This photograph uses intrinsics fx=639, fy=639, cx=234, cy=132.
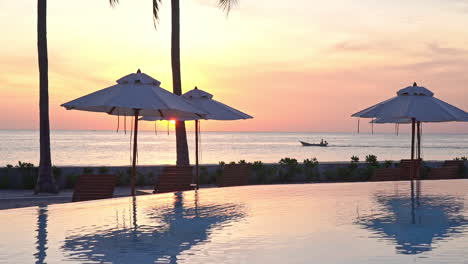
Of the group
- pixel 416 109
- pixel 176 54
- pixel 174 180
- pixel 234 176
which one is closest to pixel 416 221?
pixel 416 109

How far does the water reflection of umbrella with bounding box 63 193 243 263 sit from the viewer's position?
756 cm

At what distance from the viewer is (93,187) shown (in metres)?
13.1

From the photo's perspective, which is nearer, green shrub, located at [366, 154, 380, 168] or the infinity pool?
the infinity pool

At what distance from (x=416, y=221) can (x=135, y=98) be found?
5.85 metres

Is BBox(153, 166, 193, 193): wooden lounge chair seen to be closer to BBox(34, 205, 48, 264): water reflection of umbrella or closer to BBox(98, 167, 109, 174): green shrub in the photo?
BBox(34, 205, 48, 264): water reflection of umbrella

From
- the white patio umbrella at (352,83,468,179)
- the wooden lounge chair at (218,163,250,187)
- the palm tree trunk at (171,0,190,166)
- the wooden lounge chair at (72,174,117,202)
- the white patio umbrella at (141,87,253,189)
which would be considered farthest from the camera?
the palm tree trunk at (171,0,190,166)

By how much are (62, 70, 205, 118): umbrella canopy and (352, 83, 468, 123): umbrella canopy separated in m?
4.88

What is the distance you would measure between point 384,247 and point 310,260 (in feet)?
3.93

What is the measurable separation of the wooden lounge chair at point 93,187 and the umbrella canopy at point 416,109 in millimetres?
6556

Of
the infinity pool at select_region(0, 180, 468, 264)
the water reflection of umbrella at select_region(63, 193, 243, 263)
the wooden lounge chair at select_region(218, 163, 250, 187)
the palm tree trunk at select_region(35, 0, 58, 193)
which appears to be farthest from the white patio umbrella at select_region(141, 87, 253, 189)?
the water reflection of umbrella at select_region(63, 193, 243, 263)

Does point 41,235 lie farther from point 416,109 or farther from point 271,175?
point 271,175

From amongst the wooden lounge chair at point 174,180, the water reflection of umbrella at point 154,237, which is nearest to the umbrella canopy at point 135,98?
the wooden lounge chair at point 174,180

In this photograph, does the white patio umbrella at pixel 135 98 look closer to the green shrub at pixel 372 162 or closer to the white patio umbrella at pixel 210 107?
the white patio umbrella at pixel 210 107

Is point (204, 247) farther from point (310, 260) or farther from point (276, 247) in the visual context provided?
point (310, 260)
